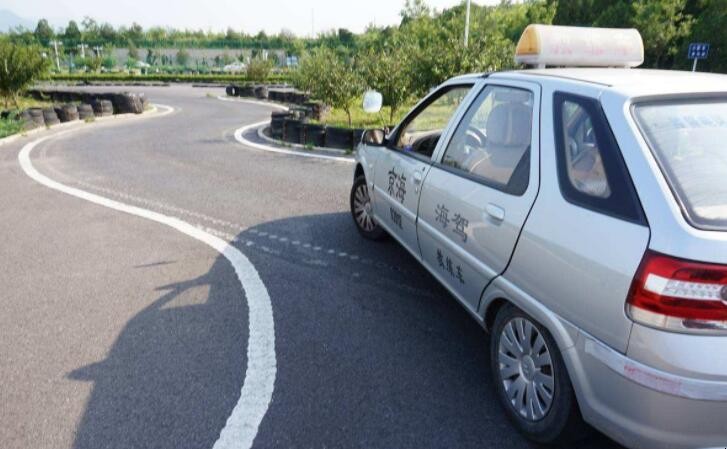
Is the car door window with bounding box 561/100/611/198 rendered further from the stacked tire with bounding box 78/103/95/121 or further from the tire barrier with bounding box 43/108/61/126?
the stacked tire with bounding box 78/103/95/121

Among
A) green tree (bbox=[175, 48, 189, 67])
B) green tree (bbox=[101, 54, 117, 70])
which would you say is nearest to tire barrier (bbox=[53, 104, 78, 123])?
green tree (bbox=[101, 54, 117, 70])

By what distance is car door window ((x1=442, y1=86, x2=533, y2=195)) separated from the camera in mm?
2779

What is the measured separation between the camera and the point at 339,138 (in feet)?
36.5

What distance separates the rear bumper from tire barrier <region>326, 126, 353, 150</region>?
9132 millimetres

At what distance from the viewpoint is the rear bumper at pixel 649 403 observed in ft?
6.22

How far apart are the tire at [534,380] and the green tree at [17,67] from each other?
21402 mm

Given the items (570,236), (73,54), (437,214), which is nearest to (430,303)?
(437,214)

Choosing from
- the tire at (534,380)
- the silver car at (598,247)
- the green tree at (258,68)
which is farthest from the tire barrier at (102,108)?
the green tree at (258,68)

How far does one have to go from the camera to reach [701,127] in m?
2.35

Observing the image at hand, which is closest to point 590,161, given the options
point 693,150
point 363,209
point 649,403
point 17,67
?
point 693,150

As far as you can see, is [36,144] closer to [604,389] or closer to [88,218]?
[88,218]

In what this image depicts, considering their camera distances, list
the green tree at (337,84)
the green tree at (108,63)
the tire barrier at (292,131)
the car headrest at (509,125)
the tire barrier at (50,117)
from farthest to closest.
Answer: the green tree at (108,63) → the tire barrier at (50,117) → the green tree at (337,84) → the tire barrier at (292,131) → the car headrest at (509,125)

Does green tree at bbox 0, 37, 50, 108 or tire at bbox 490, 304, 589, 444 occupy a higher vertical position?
green tree at bbox 0, 37, 50, 108

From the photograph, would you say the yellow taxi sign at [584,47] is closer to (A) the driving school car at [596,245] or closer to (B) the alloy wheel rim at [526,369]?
(A) the driving school car at [596,245]
